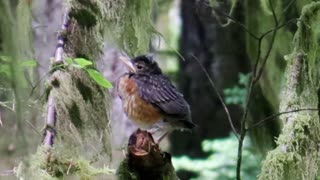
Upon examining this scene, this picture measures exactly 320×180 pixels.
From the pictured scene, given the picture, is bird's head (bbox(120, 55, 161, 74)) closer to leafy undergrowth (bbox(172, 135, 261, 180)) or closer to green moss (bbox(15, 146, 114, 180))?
green moss (bbox(15, 146, 114, 180))

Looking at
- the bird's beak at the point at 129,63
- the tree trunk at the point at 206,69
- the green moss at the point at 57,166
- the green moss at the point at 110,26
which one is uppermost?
the tree trunk at the point at 206,69

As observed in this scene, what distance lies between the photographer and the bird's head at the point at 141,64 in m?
3.30

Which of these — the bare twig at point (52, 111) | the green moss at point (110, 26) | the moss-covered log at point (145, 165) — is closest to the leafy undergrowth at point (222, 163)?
the green moss at point (110, 26)

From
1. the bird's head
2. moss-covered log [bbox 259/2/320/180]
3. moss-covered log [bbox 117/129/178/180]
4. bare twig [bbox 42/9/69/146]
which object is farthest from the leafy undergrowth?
moss-covered log [bbox 117/129/178/180]

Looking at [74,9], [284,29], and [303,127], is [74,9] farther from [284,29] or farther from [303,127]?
[284,29]

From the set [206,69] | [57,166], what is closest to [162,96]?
[57,166]

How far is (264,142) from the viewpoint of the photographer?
430cm

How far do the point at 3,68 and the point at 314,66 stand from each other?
1393 mm

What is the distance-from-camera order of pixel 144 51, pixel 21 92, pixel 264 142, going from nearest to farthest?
pixel 21 92 → pixel 144 51 → pixel 264 142

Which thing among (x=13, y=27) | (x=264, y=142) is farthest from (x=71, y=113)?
(x=264, y=142)

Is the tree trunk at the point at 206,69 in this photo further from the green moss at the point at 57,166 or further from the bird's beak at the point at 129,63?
the green moss at the point at 57,166

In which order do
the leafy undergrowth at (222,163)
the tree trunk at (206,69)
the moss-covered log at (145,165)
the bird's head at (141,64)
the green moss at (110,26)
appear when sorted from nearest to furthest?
1. the moss-covered log at (145,165)
2. the green moss at (110,26)
3. the bird's head at (141,64)
4. the leafy undergrowth at (222,163)
5. the tree trunk at (206,69)

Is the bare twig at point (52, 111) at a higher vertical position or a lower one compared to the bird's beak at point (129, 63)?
lower

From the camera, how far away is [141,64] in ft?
10.9
